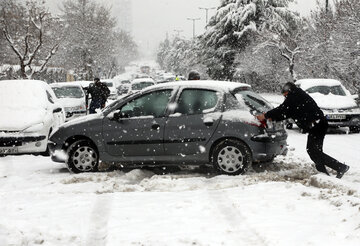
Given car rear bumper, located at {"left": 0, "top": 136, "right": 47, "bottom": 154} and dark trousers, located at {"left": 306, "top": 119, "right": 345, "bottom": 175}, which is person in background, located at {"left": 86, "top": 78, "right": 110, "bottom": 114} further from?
dark trousers, located at {"left": 306, "top": 119, "right": 345, "bottom": 175}

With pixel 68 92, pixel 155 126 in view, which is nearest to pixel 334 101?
pixel 155 126

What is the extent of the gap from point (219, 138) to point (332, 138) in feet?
22.0

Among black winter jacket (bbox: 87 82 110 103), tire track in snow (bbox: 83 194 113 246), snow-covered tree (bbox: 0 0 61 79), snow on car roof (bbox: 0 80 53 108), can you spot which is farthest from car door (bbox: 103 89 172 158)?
snow-covered tree (bbox: 0 0 61 79)

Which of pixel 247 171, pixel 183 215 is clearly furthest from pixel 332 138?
pixel 183 215

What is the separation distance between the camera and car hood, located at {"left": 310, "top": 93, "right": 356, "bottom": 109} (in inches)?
578

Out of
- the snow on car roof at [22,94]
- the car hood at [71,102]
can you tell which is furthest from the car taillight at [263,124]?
the car hood at [71,102]

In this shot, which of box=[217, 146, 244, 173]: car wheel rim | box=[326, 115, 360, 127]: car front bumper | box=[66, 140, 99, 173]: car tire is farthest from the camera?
box=[326, 115, 360, 127]: car front bumper

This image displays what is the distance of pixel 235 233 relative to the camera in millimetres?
4785

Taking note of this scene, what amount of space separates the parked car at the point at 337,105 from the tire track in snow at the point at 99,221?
9817 mm

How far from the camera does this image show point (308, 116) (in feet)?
24.5

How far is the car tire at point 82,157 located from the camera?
8469 millimetres

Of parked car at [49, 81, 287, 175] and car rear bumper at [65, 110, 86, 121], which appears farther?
car rear bumper at [65, 110, 86, 121]

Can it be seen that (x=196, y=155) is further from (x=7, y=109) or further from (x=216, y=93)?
(x=7, y=109)

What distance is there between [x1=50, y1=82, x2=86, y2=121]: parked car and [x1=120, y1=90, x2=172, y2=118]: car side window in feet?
33.5
